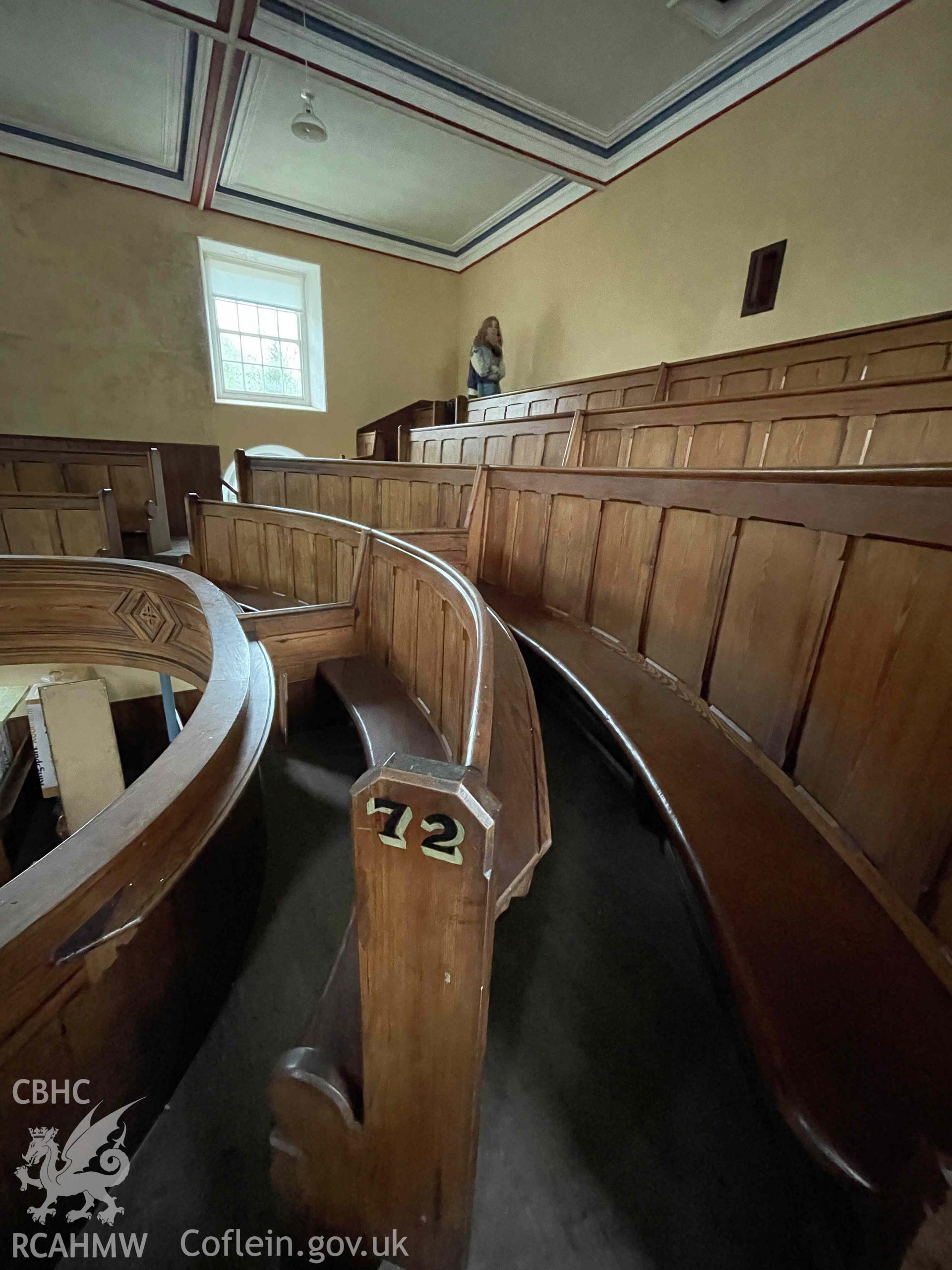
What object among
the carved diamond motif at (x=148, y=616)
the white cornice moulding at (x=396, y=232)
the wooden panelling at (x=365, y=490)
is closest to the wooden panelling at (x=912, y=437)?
the wooden panelling at (x=365, y=490)

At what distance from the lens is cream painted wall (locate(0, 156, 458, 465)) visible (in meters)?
5.73

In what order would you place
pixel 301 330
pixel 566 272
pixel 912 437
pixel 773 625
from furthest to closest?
pixel 301 330, pixel 566 272, pixel 912 437, pixel 773 625

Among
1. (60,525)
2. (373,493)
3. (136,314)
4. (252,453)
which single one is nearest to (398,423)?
(252,453)

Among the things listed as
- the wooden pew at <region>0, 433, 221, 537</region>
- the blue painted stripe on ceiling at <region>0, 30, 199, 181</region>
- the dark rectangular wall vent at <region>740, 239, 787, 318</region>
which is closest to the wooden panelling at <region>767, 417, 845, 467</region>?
the dark rectangular wall vent at <region>740, 239, 787, 318</region>

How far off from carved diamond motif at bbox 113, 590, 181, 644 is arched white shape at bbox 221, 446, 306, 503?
4795 millimetres

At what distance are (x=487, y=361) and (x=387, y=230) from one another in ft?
9.70

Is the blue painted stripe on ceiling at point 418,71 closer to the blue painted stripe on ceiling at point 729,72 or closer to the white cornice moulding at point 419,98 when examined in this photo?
the white cornice moulding at point 419,98

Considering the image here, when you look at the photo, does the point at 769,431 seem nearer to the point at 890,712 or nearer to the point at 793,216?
the point at 890,712

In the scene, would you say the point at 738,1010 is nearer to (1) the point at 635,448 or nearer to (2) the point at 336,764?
(2) the point at 336,764

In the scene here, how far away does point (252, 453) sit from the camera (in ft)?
23.8

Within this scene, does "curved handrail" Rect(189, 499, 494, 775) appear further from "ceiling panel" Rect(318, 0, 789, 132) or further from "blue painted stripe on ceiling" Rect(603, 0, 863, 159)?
"blue painted stripe on ceiling" Rect(603, 0, 863, 159)

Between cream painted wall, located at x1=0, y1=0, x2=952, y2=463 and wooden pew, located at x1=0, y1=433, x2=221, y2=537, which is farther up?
cream painted wall, located at x1=0, y1=0, x2=952, y2=463

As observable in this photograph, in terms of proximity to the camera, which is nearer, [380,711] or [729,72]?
[380,711]

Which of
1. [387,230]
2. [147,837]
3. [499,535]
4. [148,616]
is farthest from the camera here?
[387,230]
